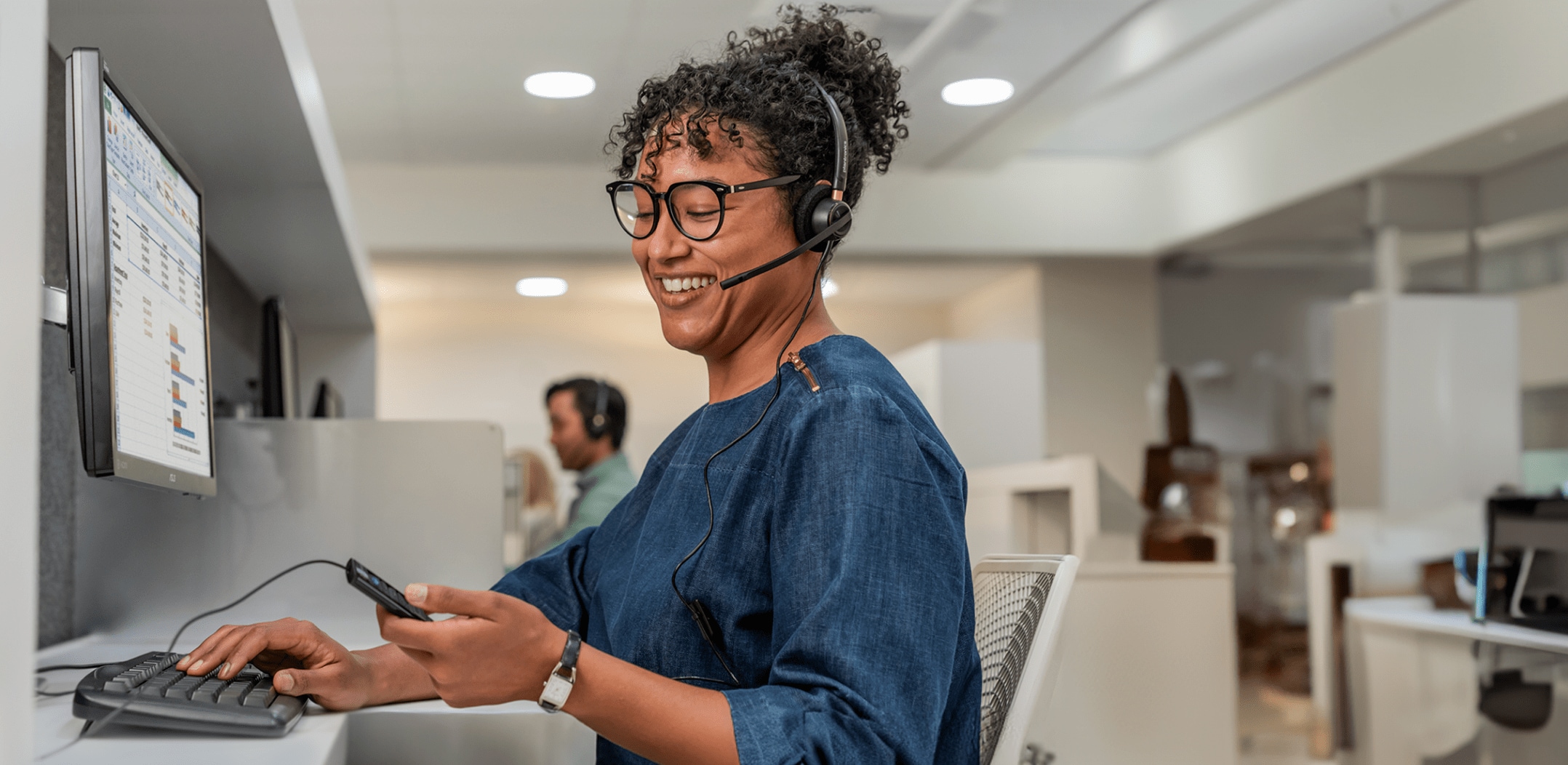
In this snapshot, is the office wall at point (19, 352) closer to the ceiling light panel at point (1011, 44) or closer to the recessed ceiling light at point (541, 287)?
the ceiling light panel at point (1011, 44)

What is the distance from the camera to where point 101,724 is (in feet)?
1.86

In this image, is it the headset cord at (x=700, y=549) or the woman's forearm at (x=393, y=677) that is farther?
the woman's forearm at (x=393, y=677)

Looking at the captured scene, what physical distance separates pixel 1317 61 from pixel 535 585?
10.2 ft

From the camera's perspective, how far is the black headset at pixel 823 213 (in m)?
0.75

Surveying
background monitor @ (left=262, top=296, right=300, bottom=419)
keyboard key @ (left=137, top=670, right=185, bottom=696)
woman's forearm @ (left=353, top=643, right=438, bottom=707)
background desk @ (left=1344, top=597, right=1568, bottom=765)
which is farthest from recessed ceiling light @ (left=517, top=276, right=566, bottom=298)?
keyboard key @ (left=137, top=670, right=185, bottom=696)

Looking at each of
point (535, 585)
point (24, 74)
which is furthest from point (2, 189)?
point (535, 585)

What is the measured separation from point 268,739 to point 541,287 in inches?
156

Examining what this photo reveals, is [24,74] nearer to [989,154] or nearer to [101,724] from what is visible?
[101,724]

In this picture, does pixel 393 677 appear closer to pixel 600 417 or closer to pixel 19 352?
pixel 19 352

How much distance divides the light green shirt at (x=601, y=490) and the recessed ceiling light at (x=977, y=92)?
1265mm

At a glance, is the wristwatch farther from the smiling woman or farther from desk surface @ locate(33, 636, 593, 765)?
desk surface @ locate(33, 636, 593, 765)

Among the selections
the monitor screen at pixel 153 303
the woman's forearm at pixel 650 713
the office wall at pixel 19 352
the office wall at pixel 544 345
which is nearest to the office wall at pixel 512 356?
the office wall at pixel 544 345

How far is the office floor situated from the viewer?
309cm

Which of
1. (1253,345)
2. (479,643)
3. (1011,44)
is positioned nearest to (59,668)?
(479,643)
